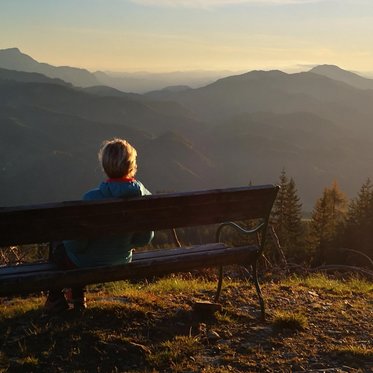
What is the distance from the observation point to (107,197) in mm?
4242

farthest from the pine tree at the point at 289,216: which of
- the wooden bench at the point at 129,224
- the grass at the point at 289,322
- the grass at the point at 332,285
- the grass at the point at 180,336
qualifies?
the wooden bench at the point at 129,224

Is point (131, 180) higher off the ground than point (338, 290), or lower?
higher

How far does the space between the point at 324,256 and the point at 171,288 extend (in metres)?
39.0

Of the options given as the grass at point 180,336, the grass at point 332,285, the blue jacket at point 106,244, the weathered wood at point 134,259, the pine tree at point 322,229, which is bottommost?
the pine tree at point 322,229

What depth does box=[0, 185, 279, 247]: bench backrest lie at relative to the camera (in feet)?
12.2

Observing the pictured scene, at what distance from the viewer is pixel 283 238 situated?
43.2m

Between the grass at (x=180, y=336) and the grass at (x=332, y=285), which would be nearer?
the grass at (x=180, y=336)

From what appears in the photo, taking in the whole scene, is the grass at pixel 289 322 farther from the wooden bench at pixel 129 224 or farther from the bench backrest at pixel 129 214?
the bench backrest at pixel 129 214

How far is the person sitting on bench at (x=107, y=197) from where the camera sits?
13.8 feet

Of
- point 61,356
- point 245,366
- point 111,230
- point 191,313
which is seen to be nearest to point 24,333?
point 61,356

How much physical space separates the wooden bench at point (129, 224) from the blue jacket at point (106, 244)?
205mm

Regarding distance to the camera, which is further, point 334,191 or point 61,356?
point 334,191

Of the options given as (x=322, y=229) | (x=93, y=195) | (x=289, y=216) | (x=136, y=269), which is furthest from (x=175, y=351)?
(x=322, y=229)

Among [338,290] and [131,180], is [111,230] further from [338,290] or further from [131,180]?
[338,290]
